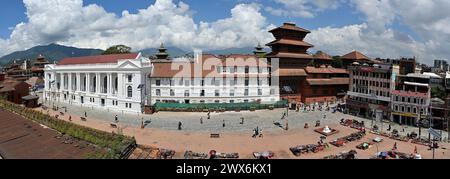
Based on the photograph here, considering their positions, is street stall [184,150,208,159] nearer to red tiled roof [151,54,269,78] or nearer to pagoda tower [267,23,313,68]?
red tiled roof [151,54,269,78]

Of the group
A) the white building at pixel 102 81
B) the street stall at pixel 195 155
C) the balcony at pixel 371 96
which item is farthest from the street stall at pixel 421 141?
the white building at pixel 102 81

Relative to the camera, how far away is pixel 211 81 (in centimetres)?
6062

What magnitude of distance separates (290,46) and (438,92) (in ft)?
99.5

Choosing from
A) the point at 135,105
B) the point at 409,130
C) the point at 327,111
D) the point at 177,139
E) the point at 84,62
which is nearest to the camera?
the point at 177,139

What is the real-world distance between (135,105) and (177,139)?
68.4ft

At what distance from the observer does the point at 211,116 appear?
53.3m

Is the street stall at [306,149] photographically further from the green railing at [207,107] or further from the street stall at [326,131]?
the green railing at [207,107]

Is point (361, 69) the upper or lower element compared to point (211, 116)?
upper

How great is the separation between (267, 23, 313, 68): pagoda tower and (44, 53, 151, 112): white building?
29318mm

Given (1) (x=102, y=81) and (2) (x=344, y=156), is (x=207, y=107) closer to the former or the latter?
(1) (x=102, y=81)

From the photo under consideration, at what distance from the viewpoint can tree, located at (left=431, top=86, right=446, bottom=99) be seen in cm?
5259

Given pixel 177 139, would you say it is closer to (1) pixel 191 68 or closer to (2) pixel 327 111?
(1) pixel 191 68

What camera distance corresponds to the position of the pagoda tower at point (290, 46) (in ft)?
233
